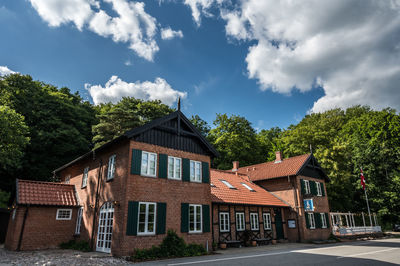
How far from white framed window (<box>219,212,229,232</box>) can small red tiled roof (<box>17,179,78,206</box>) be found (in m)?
9.89

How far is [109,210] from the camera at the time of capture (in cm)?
1383

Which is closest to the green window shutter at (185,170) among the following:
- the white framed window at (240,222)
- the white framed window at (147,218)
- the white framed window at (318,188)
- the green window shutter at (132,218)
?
the white framed window at (147,218)

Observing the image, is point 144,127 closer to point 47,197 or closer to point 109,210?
point 109,210

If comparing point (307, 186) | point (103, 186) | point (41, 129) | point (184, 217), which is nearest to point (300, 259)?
point (184, 217)

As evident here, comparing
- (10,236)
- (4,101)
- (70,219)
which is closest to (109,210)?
(70,219)

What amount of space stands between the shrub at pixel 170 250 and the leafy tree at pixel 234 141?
77.1 feet

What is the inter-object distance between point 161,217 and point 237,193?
27.9 feet

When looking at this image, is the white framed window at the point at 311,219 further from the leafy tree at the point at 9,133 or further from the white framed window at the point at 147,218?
the leafy tree at the point at 9,133

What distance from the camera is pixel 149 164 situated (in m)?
13.9

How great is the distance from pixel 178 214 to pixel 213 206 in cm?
408

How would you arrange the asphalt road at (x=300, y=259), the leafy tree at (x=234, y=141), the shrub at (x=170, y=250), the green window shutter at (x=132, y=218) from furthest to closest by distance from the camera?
the leafy tree at (x=234, y=141) → the green window shutter at (x=132, y=218) → the shrub at (x=170, y=250) → the asphalt road at (x=300, y=259)

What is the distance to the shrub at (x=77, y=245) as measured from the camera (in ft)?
47.6

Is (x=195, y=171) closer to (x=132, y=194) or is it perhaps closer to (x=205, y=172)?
(x=205, y=172)

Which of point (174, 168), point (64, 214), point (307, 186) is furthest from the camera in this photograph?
point (307, 186)
